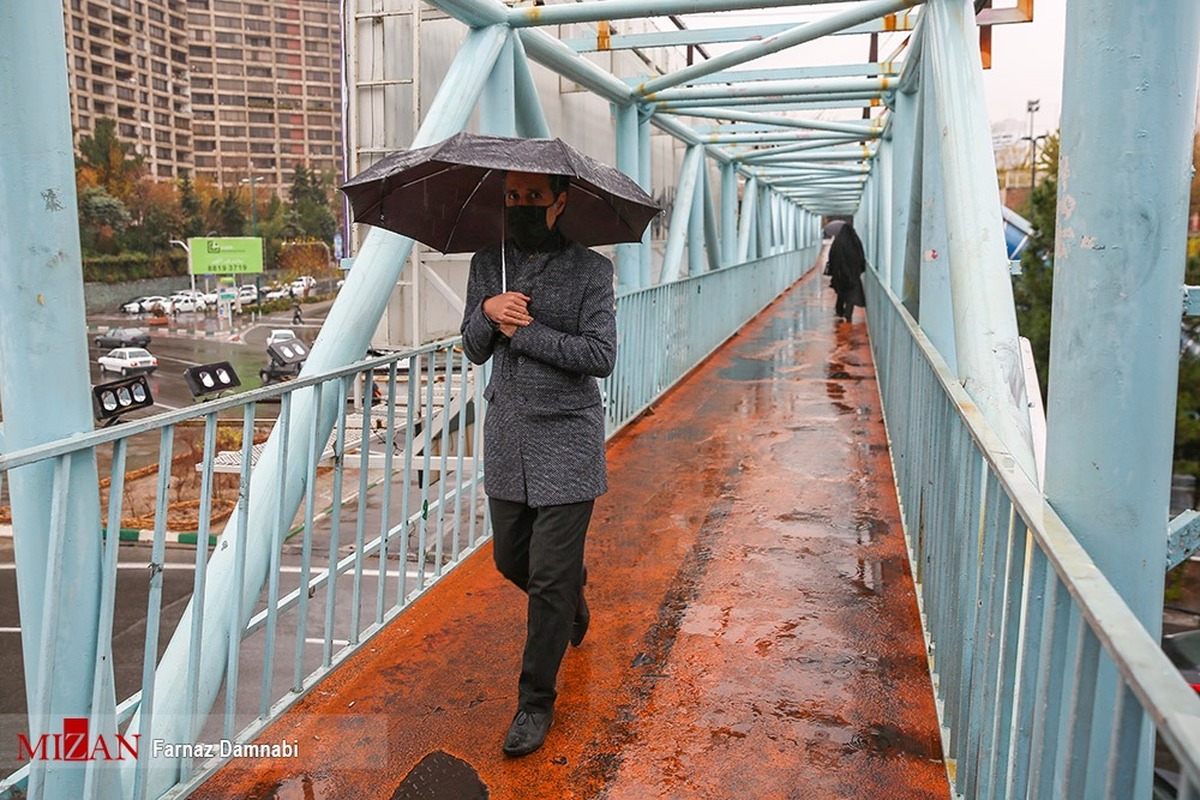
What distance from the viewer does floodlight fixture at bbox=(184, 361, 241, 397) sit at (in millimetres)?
9305

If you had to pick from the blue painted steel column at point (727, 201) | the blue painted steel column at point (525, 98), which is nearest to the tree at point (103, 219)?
the blue painted steel column at point (727, 201)

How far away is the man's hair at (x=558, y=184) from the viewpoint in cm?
343

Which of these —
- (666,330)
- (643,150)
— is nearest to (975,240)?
(666,330)

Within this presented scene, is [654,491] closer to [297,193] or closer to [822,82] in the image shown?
[822,82]

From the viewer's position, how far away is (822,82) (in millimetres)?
10562

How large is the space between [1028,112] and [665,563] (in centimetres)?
4243

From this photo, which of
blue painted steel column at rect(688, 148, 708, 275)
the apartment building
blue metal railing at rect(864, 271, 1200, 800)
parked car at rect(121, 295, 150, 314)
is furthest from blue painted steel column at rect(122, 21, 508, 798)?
the apartment building

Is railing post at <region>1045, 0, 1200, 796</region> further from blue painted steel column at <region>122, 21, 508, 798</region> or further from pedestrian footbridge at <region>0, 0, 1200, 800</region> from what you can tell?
blue painted steel column at <region>122, 21, 508, 798</region>

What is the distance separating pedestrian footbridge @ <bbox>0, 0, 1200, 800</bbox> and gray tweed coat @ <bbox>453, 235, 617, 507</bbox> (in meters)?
0.55

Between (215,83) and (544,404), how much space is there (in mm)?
132209

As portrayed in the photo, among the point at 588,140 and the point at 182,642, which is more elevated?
the point at 588,140

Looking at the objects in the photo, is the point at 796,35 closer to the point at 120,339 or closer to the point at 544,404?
the point at 544,404

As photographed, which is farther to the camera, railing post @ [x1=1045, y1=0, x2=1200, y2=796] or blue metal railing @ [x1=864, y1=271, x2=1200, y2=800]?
railing post @ [x1=1045, y1=0, x2=1200, y2=796]

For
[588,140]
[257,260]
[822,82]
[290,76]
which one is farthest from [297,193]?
[822,82]
